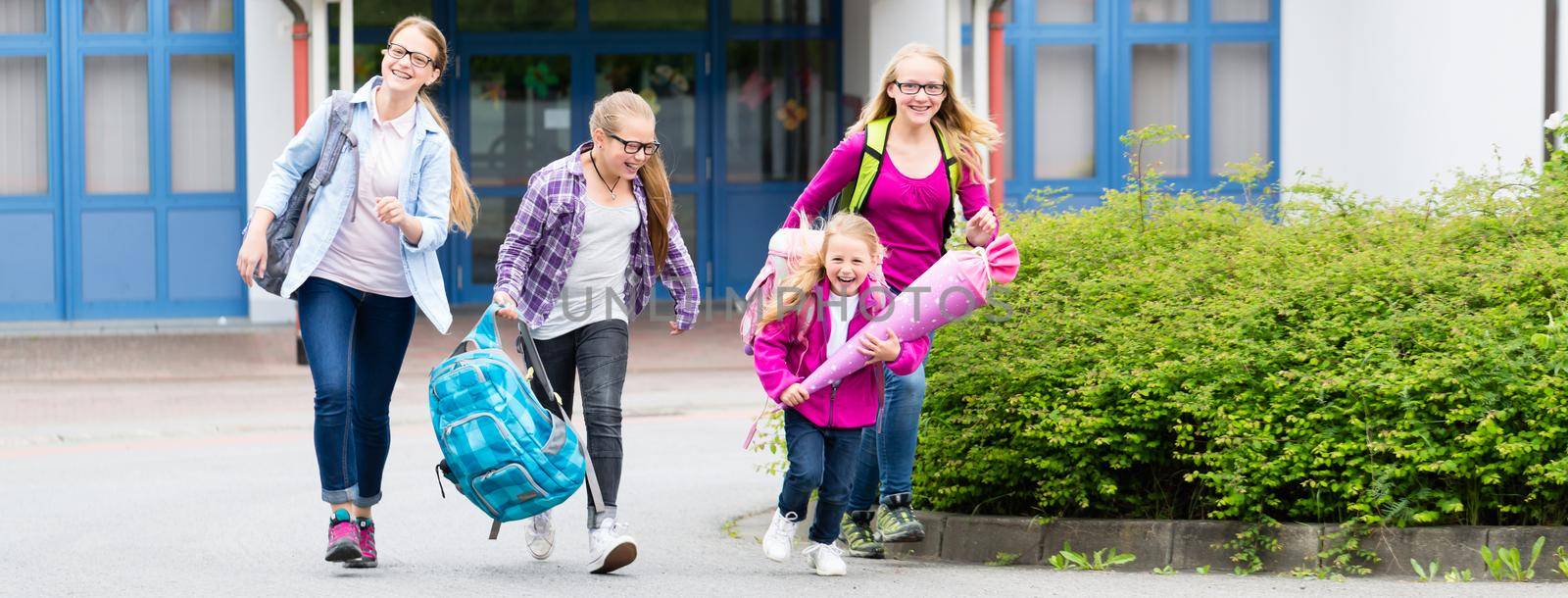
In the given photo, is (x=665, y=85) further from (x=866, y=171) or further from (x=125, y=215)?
(x=866, y=171)

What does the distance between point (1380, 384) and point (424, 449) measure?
5.01 meters

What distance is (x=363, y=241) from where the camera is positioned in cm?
582

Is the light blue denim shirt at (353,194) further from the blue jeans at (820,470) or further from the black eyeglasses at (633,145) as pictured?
the blue jeans at (820,470)

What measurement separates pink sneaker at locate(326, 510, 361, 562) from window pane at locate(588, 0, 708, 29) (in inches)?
465

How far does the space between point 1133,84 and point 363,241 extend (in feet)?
40.1

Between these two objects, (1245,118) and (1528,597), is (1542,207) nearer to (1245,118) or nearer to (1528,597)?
(1528,597)

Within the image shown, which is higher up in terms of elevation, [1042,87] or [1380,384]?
[1042,87]

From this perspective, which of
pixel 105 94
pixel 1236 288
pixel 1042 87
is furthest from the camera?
pixel 1042 87

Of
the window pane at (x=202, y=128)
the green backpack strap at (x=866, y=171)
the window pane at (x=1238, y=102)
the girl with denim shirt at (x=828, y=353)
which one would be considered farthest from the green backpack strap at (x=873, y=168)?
the window pane at (x=1238, y=102)

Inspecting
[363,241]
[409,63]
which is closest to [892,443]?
[363,241]

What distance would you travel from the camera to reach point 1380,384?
5.87m

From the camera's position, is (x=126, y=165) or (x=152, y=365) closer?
(x=152, y=365)

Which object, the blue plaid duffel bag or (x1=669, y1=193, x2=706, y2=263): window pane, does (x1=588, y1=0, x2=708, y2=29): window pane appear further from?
the blue plaid duffel bag

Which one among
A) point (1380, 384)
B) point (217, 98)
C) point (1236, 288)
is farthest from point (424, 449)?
point (217, 98)
